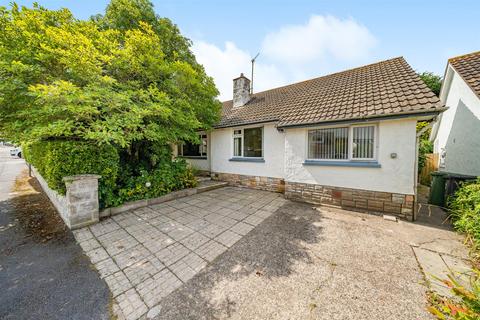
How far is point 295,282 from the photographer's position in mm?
2525

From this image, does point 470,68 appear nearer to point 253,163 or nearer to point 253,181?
point 253,163

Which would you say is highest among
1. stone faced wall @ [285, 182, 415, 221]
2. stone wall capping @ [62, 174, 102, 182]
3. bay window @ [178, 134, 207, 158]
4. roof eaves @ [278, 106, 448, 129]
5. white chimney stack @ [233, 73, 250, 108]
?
white chimney stack @ [233, 73, 250, 108]

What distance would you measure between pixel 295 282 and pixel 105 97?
551 cm

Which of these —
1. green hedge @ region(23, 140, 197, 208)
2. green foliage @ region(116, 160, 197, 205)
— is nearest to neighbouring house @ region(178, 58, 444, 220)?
green foliage @ region(116, 160, 197, 205)

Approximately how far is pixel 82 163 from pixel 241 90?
8468 mm

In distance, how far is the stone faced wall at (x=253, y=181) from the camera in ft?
24.3

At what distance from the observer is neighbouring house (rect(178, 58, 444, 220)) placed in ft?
15.4

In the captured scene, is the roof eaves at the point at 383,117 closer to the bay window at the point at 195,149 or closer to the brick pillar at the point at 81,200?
the bay window at the point at 195,149

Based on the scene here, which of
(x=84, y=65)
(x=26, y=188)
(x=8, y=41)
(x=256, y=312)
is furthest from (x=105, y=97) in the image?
(x=26, y=188)

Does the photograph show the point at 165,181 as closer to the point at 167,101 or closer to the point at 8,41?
the point at 167,101

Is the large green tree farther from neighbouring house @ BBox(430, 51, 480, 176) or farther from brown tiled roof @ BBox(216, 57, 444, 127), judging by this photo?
neighbouring house @ BBox(430, 51, 480, 176)

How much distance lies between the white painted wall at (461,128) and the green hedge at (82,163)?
442 inches

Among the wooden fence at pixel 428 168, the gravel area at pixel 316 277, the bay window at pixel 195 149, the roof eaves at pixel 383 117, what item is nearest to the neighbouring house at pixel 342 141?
the roof eaves at pixel 383 117

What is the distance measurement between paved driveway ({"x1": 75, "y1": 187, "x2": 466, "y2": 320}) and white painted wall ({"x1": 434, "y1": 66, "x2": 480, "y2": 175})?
4.29 meters
